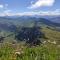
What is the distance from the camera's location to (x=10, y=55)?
620cm

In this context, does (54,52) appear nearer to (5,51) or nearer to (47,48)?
(47,48)

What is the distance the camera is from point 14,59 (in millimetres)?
5793

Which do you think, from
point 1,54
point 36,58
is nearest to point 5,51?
point 1,54

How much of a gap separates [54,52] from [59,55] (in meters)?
0.17

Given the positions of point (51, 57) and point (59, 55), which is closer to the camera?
point (51, 57)

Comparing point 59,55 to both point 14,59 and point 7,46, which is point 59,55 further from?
point 7,46

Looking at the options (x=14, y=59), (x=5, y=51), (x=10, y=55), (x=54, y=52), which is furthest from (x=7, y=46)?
(x=54, y=52)

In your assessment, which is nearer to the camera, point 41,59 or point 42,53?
point 41,59

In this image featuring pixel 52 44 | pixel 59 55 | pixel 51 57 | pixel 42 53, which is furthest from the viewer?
pixel 52 44

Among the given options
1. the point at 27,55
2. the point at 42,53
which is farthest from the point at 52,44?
the point at 27,55

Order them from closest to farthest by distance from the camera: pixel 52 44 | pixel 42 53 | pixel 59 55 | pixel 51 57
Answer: pixel 51 57, pixel 59 55, pixel 42 53, pixel 52 44

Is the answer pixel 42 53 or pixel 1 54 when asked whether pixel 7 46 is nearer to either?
pixel 1 54

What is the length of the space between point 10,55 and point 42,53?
104cm

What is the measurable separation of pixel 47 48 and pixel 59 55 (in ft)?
2.85
